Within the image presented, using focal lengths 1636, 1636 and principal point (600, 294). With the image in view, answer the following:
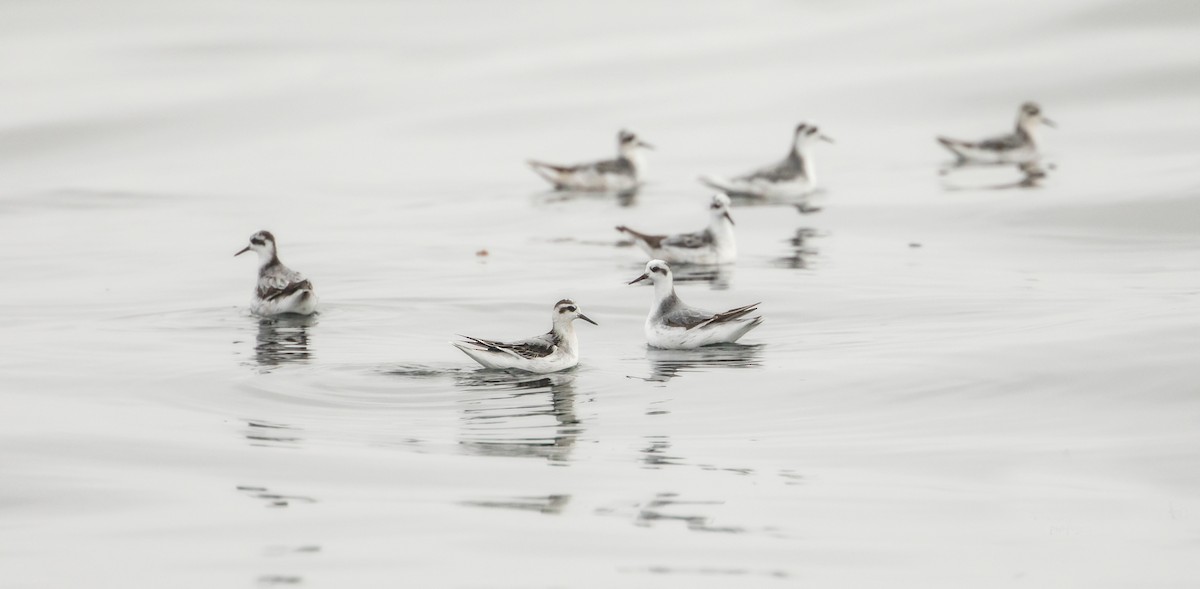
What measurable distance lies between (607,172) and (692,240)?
7785 mm

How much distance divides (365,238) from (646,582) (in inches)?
610

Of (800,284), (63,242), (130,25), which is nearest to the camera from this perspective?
(800,284)

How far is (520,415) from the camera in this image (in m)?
13.4

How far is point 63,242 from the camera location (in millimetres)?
23703

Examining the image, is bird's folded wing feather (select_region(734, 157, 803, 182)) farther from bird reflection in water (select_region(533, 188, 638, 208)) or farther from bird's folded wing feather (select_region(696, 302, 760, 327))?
bird's folded wing feather (select_region(696, 302, 760, 327))

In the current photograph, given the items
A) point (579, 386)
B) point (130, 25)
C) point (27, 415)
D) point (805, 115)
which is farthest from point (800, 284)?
point (130, 25)

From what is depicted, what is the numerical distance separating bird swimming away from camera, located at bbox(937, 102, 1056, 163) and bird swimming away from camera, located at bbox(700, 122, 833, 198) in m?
3.49

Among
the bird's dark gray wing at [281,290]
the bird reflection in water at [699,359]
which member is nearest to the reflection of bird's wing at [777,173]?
the bird's dark gray wing at [281,290]

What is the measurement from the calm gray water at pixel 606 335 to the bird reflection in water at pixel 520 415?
0.18 feet

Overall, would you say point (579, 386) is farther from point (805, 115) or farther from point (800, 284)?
point (805, 115)

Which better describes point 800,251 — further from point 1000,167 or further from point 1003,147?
point 1003,147

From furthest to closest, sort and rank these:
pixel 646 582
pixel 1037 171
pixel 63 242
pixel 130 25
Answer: pixel 130 25, pixel 1037 171, pixel 63 242, pixel 646 582

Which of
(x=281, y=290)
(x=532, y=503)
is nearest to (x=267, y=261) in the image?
(x=281, y=290)

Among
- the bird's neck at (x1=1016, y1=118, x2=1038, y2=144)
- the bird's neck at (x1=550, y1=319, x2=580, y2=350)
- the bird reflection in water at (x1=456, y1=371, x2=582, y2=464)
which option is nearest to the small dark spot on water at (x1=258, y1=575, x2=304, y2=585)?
the bird reflection in water at (x1=456, y1=371, x2=582, y2=464)
